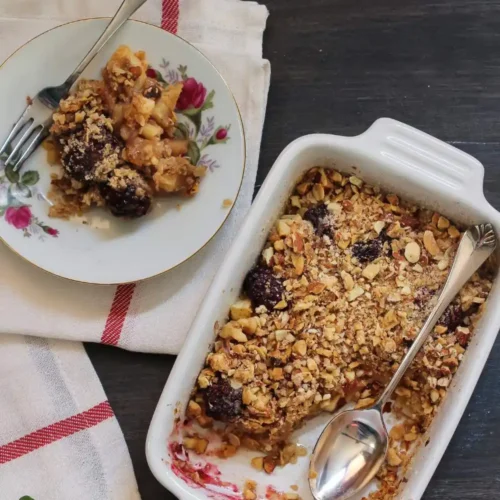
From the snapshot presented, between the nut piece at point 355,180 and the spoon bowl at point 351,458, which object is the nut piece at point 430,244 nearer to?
the nut piece at point 355,180

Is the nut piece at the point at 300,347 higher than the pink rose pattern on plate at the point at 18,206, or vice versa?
the pink rose pattern on plate at the point at 18,206

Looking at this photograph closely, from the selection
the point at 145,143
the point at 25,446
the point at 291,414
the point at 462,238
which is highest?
the point at 145,143

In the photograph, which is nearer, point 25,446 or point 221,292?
point 221,292

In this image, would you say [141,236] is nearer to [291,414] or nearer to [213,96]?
[213,96]

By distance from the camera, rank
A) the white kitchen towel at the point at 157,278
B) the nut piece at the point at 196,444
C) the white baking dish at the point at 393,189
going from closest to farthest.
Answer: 1. the white baking dish at the point at 393,189
2. the nut piece at the point at 196,444
3. the white kitchen towel at the point at 157,278

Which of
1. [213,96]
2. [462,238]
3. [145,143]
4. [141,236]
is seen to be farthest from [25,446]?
[462,238]

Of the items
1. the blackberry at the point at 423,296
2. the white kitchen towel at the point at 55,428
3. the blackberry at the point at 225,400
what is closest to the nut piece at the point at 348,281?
the blackberry at the point at 423,296

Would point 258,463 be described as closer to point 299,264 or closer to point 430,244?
point 299,264
